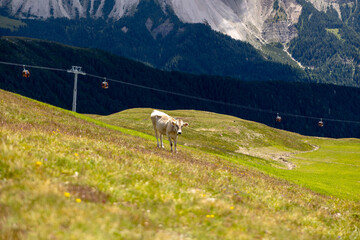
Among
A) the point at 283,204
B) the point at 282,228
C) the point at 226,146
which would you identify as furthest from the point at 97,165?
the point at 226,146

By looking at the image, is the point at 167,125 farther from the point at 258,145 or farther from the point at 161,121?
the point at 258,145

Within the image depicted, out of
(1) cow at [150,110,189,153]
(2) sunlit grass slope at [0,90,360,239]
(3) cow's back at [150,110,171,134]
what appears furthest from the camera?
(3) cow's back at [150,110,171,134]

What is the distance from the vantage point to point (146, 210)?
1031 centimetres

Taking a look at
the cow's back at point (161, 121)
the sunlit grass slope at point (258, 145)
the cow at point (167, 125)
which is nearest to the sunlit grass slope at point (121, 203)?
the cow at point (167, 125)

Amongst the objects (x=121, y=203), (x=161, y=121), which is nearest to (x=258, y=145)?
(x=161, y=121)

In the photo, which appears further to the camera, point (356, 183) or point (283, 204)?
point (356, 183)

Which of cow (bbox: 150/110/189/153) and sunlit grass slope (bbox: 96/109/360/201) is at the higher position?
cow (bbox: 150/110/189/153)

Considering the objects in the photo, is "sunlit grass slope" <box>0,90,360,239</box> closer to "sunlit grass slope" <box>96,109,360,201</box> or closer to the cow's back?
the cow's back

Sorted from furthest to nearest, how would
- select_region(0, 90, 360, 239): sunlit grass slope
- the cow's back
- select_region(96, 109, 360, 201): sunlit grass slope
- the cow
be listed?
select_region(96, 109, 360, 201): sunlit grass slope
the cow's back
the cow
select_region(0, 90, 360, 239): sunlit grass slope

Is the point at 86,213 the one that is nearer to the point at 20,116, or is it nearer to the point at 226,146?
the point at 20,116

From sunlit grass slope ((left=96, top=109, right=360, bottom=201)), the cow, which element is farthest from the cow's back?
sunlit grass slope ((left=96, top=109, right=360, bottom=201))

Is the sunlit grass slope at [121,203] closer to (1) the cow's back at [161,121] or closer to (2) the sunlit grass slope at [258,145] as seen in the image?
(1) the cow's back at [161,121]

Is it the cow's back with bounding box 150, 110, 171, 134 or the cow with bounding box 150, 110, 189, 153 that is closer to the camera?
the cow with bounding box 150, 110, 189, 153

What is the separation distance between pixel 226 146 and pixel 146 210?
6899 centimetres
